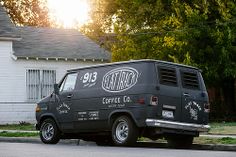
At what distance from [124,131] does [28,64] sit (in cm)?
1539

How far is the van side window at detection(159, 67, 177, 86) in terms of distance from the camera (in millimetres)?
16703

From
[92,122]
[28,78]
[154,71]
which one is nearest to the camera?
[154,71]

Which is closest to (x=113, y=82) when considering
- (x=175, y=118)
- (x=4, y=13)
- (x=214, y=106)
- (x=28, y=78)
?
(x=175, y=118)

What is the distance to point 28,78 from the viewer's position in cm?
3144

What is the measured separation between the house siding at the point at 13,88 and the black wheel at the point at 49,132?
39.2 feet

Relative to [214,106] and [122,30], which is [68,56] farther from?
[214,106]

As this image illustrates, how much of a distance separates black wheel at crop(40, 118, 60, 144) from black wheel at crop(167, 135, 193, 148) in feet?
11.0

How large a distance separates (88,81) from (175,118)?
2902 mm

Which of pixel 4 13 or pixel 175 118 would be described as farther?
pixel 4 13

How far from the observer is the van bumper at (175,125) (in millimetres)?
16125

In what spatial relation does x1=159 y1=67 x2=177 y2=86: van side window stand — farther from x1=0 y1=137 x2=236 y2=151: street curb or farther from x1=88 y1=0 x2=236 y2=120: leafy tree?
x1=88 y1=0 x2=236 y2=120: leafy tree

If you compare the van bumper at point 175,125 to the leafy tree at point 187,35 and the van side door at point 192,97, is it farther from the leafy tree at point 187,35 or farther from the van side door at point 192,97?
the leafy tree at point 187,35

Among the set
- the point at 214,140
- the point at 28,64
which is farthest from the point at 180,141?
the point at 28,64

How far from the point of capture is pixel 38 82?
31.8 m
